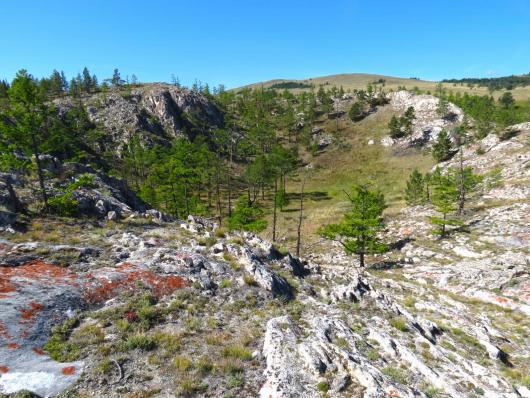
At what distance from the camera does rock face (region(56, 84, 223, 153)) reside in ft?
361

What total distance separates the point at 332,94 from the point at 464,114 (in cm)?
7028

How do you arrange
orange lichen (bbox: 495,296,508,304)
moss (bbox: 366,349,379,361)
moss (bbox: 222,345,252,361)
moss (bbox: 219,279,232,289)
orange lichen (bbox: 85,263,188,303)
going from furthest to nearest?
1. orange lichen (bbox: 495,296,508,304)
2. moss (bbox: 219,279,232,289)
3. orange lichen (bbox: 85,263,188,303)
4. moss (bbox: 366,349,379,361)
5. moss (bbox: 222,345,252,361)

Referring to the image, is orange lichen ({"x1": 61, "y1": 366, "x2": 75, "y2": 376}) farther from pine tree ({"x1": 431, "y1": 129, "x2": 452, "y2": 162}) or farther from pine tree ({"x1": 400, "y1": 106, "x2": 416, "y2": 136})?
pine tree ({"x1": 400, "y1": 106, "x2": 416, "y2": 136})

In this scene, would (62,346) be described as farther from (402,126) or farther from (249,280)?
(402,126)

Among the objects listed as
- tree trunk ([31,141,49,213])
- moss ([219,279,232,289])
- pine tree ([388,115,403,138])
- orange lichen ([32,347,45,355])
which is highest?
pine tree ([388,115,403,138])

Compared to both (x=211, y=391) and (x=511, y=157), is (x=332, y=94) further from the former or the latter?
(x=211, y=391)

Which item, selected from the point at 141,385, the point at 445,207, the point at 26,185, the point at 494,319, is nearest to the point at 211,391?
the point at 141,385

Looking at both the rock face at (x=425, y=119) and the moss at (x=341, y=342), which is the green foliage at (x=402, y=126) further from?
the moss at (x=341, y=342)

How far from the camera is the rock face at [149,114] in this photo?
361ft

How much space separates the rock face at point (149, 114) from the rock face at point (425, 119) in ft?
261

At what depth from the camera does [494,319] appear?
21219 mm

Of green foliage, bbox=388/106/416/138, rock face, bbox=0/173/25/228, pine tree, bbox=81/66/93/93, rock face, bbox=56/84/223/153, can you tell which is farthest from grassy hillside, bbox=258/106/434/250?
pine tree, bbox=81/66/93/93

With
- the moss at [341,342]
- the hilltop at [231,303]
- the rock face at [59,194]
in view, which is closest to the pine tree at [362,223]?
the hilltop at [231,303]

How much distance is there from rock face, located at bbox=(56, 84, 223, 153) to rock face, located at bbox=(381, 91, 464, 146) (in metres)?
79.5
